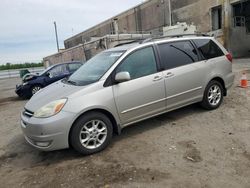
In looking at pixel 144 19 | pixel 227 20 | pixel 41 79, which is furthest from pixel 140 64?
pixel 144 19

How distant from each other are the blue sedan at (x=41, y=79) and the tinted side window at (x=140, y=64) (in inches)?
281

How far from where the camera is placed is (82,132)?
4.20 m

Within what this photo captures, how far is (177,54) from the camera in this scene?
17.6 ft

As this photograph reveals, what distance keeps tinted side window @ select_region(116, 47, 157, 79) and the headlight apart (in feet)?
3.80

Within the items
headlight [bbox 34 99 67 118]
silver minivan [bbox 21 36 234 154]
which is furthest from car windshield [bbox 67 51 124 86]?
headlight [bbox 34 99 67 118]

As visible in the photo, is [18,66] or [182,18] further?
[18,66]

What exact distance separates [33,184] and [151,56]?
302 centimetres

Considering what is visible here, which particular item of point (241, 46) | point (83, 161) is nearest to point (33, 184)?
point (83, 161)

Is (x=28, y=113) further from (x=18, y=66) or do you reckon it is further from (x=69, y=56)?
(x=18, y=66)

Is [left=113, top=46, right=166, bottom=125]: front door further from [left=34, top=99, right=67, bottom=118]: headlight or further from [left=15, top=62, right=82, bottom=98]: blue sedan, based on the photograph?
[left=15, top=62, right=82, bottom=98]: blue sedan

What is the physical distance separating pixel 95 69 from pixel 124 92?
0.83 metres

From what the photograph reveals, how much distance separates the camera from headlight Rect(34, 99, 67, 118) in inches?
159

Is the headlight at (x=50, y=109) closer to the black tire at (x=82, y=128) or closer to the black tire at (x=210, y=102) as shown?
the black tire at (x=82, y=128)

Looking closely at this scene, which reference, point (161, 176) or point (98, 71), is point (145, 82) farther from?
point (161, 176)
